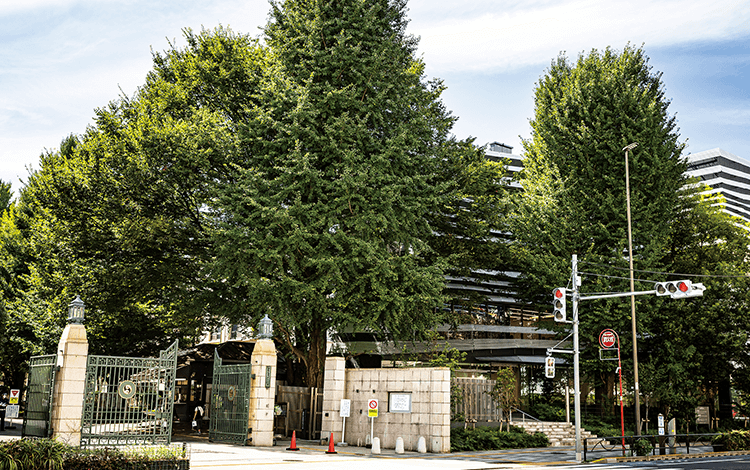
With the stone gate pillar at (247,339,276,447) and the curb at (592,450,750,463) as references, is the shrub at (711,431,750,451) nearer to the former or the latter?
the curb at (592,450,750,463)

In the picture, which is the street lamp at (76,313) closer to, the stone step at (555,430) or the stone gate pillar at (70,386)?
the stone gate pillar at (70,386)

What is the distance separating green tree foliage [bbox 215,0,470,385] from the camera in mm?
26188

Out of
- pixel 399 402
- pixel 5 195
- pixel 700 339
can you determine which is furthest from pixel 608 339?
pixel 5 195

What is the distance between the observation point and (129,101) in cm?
3212

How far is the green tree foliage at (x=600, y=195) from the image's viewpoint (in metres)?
34.9

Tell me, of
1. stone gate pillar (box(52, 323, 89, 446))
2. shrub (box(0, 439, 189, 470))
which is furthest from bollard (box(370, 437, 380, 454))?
stone gate pillar (box(52, 323, 89, 446))

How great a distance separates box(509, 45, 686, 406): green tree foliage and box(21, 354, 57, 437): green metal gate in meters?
24.8

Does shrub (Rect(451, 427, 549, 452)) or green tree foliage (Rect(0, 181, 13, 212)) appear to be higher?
green tree foliage (Rect(0, 181, 13, 212))

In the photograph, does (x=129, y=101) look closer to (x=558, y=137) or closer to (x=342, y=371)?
(x=342, y=371)

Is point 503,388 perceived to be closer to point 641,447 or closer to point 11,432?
point 641,447

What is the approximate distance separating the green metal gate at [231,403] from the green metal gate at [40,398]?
6959 millimetres

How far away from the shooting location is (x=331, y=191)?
92.8ft

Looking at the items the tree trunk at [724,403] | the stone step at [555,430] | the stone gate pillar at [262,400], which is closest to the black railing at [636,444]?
the stone step at [555,430]

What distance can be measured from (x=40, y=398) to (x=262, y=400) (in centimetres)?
746
